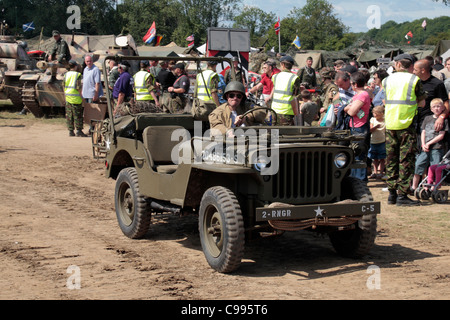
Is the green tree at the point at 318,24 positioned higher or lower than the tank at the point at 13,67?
higher

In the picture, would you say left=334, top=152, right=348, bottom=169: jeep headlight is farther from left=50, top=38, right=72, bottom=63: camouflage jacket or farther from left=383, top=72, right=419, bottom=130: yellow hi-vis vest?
left=50, top=38, right=72, bottom=63: camouflage jacket

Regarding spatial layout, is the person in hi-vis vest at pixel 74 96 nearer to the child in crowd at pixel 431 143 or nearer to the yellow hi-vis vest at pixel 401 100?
the child in crowd at pixel 431 143

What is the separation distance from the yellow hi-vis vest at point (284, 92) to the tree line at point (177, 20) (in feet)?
123

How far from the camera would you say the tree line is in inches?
2301

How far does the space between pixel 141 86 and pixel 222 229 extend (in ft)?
27.9

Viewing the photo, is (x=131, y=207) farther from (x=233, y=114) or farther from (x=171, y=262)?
(x=233, y=114)

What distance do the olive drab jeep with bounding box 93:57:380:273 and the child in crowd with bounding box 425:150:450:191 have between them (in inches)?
130

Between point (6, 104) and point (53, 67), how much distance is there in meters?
5.26

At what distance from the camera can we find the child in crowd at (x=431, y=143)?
945cm

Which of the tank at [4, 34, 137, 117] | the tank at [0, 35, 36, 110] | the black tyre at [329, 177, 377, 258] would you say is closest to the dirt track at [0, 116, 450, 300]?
the black tyre at [329, 177, 377, 258]

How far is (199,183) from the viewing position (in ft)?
21.4

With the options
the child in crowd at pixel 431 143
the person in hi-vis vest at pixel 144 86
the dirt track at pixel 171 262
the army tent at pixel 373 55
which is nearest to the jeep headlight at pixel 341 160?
the dirt track at pixel 171 262

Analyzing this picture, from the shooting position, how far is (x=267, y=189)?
19.4 feet
